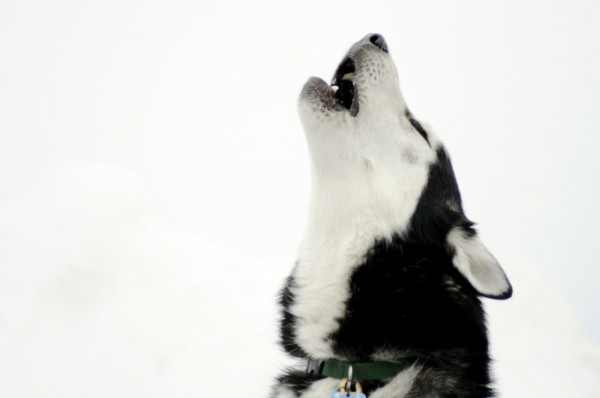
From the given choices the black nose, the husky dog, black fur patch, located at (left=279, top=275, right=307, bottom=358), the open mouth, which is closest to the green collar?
the husky dog

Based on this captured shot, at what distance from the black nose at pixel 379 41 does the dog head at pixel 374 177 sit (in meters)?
0.17

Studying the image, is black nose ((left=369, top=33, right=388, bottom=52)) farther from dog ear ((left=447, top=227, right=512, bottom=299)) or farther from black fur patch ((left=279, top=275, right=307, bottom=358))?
black fur patch ((left=279, top=275, right=307, bottom=358))

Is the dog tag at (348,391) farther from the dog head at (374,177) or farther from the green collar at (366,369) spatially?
the dog head at (374,177)

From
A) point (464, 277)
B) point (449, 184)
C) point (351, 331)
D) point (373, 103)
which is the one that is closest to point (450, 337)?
point (464, 277)

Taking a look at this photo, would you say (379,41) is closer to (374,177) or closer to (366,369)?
(374,177)

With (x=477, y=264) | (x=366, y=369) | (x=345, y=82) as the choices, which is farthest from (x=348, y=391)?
(x=345, y=82)

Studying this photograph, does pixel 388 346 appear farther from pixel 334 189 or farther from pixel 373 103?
pixel 373 103

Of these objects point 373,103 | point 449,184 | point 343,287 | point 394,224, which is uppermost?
point 373,103

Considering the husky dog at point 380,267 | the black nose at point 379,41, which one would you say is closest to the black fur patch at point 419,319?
the husky dog at point 380,267

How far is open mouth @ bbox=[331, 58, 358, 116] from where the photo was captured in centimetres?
314

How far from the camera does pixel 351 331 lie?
2672 millimetres

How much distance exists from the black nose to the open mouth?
0.17 metres

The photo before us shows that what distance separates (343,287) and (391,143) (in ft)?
2.46

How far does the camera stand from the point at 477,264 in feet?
9.13
